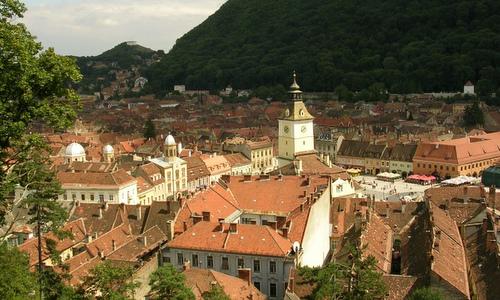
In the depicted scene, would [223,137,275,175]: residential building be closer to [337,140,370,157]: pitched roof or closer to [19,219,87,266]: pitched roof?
[337,140,370,157]: pitched roof

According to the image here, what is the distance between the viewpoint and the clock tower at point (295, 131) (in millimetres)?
73000

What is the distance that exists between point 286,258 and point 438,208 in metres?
18.8

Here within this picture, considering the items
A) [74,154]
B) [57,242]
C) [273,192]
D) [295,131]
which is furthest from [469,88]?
[57,242]

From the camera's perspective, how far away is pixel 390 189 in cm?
8444

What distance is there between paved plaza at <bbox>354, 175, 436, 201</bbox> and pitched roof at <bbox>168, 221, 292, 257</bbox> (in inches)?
Result: 1539

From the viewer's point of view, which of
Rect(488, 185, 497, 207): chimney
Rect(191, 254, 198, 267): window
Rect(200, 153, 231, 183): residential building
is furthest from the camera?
Rect(200, 153, 231, 183): residential building

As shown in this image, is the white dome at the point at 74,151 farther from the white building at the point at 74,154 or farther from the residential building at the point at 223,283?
the residential building at the point at 223,283

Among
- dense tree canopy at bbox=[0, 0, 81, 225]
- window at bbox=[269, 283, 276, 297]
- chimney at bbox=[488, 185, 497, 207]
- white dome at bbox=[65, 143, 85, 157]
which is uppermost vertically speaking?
dense tree canopy at bbox=[0, 0, 81, 225]

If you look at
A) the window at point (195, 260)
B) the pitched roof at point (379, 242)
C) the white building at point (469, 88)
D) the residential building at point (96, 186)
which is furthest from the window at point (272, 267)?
the white building at point (469, 88)

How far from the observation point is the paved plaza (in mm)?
78062

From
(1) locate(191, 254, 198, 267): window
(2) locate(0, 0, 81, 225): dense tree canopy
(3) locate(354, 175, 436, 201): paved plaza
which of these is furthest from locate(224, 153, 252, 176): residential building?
(2) locate(0, 0, 81, 225): dense tree canopy

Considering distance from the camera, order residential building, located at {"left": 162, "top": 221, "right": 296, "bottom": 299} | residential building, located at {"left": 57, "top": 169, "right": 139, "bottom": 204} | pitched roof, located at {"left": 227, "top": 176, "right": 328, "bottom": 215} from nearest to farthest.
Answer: residential building, located at {"left": 162, "top": 221, "right": 296, "bottom": 299} → pitched roof, located at {"left": 227, "top": 176, "right": 328, "bottom": 215} → residential building, located at {"left": 57, "top": 169, "right": 139, "bottom": 204}

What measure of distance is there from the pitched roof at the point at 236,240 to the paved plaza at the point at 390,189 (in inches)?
1539

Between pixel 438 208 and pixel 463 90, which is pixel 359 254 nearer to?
pixel 438 208
